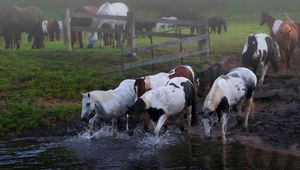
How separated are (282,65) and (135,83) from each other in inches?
323

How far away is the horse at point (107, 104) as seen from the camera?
1422cm

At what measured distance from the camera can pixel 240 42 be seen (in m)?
27.3

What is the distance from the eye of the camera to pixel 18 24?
26.9m

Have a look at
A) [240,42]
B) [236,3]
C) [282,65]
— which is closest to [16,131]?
[282,65]

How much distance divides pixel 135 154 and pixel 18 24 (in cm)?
1572

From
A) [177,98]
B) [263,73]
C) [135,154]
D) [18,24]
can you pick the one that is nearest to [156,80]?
[177,98]

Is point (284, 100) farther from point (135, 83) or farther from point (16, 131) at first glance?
point (16, 131)

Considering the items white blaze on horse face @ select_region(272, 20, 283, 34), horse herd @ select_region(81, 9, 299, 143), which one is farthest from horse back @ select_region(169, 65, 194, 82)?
white blaze on horse face @ select_region(272, 20, 283, 34)

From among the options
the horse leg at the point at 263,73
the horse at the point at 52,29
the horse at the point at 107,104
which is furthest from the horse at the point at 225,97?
the horse at the point at 52,29

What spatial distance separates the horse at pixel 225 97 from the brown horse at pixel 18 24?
14.3 metres

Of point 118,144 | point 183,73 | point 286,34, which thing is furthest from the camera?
point 286,34

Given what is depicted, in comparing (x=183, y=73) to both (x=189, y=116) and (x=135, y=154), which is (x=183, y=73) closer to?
(x=189, y=116)

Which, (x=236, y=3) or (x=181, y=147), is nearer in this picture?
(x=181, y=147)

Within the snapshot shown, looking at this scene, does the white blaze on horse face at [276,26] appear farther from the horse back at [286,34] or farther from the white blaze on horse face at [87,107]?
the white blaze on horse face at [87,107]
